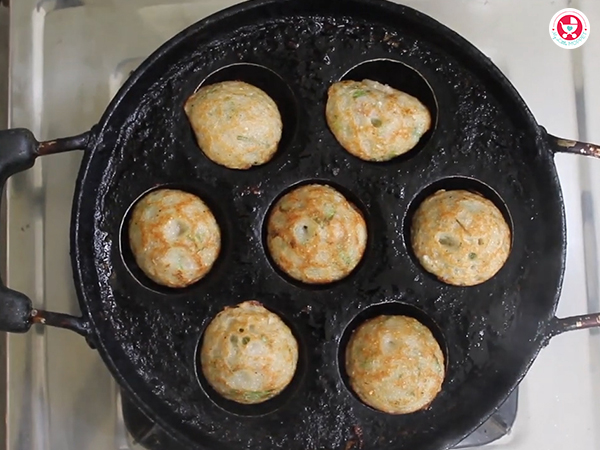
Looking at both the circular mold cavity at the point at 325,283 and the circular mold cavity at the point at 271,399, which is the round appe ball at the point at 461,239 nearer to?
the circular mold cavity at the point at 325,283

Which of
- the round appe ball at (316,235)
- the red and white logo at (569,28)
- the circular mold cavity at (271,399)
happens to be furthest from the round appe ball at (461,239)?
the red and white logo at (569,28)

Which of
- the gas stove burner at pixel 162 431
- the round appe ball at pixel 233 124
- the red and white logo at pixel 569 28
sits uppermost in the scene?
the red and white logo at pixel 569 28

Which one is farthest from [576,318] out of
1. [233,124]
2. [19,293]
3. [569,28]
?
[19,293]

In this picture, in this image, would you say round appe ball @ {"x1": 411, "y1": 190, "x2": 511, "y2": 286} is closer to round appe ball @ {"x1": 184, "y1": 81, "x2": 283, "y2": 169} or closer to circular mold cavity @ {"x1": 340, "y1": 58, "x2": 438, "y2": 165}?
circular mold cavity @ {"x1": 340, "y1": 58, "x2": 438, "y2": 165}

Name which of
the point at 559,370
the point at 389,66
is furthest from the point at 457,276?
the point at 559,370

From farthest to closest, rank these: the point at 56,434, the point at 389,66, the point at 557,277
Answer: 1. the point at 56,434
2. the point at 389,66
3. the point at 557,277

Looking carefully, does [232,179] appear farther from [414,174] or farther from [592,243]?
[592,243]

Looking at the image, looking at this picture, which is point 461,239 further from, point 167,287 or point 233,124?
point 167,287

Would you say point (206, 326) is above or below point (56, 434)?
above
